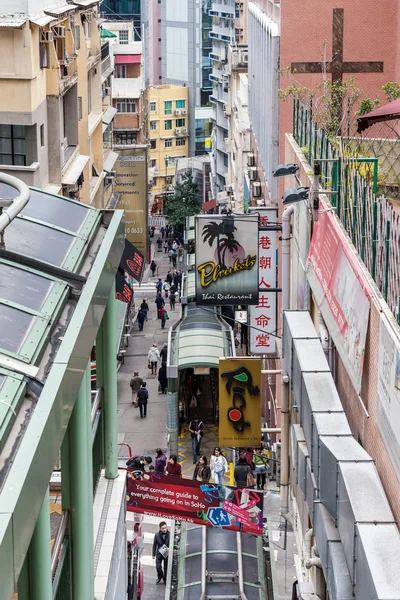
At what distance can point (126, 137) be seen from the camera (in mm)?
73125

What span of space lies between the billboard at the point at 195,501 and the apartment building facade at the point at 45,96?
12.6 m

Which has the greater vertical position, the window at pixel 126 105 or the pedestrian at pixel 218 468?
the window at pixel 126 105

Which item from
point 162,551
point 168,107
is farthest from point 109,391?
point 168,107

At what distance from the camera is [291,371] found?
17.7 meters

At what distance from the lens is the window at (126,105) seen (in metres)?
73.8

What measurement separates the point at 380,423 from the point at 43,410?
16.7 feet

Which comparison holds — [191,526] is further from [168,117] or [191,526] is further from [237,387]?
[168,117]

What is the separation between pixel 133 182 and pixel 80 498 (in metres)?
45.1

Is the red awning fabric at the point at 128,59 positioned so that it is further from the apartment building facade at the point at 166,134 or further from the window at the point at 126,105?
the apartment building facade at the point at 166,134

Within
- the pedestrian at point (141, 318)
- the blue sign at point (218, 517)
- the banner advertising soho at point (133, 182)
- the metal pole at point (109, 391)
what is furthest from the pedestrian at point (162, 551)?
the banner advertising soho at point (133, 182)

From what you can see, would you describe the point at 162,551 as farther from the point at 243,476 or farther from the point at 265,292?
the point at 265,292

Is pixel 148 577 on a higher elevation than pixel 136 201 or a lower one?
lower

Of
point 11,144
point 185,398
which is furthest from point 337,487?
point 185,398

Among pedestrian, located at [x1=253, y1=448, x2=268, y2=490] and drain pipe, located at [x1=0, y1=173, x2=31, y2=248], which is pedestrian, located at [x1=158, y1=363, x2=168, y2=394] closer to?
pedestrian, located at [x1=253, y1=448, x2=268, y2=490]
